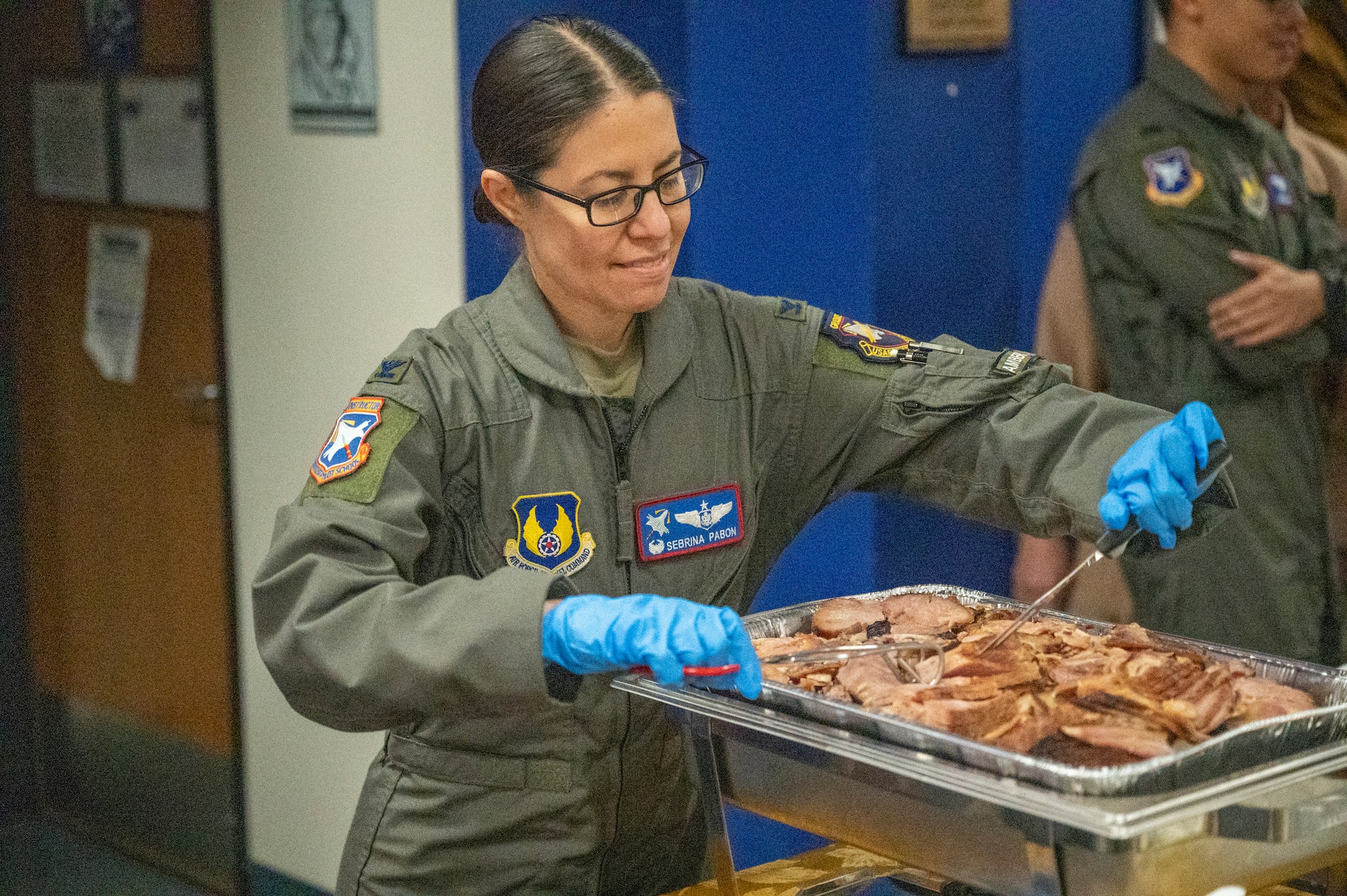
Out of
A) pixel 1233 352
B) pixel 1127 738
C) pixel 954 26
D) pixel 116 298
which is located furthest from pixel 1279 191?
pixel 116 298

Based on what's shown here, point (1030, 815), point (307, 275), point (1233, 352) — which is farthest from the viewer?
point (307, 275)

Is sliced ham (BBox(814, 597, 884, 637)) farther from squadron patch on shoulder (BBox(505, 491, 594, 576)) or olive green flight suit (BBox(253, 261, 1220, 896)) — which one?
squadron patch on shoulder (BBox(505, 491, 594, 576))

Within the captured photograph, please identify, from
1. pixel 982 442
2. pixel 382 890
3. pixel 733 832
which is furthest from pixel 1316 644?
pixel 382 890

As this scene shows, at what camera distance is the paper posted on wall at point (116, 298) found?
3520mm

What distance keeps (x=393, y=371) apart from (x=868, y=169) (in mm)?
1244

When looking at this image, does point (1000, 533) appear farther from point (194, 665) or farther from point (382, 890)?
point (194, 665)

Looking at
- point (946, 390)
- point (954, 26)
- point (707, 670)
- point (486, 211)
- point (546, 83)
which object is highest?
point (954, 26)

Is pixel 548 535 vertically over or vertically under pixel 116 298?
under

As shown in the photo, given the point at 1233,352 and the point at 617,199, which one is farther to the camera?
the point at 1233,352

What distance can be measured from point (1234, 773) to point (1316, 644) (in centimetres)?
170

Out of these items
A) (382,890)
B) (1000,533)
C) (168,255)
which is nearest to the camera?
(382,890)

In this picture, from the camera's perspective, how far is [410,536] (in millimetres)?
1552

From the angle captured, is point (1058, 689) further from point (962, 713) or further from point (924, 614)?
point (924, 614)

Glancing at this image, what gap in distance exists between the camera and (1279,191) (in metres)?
2.73
